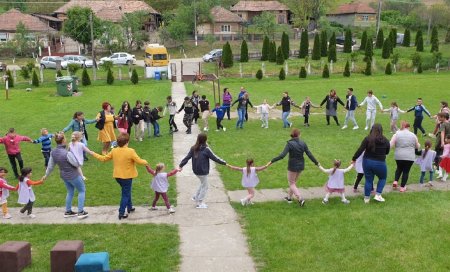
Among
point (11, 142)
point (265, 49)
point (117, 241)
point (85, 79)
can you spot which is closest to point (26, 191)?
point (117, 241)

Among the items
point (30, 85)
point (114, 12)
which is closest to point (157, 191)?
point (30, 85)

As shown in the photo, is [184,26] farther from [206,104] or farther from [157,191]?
[157,191]

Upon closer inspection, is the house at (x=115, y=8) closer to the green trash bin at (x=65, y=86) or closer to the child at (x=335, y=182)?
the green trash bin at (x=65, y=86)

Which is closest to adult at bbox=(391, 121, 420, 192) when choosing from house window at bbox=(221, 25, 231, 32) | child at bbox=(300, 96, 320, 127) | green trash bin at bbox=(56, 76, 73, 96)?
child at bbox=(300, 96, 320, 127)

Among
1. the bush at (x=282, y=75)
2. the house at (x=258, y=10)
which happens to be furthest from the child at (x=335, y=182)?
the house at (x=258, y=10)

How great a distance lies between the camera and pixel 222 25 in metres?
68.7

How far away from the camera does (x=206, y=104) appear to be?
19.5 m

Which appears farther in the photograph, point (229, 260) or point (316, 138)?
point (316, 138)

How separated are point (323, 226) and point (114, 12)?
6010 cm

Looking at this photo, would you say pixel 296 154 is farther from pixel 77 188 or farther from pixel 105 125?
pixel 105 125

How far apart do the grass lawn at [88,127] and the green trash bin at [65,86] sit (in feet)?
2.07

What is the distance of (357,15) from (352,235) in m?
76.6

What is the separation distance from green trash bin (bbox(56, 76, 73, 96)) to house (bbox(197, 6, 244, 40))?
127 ft

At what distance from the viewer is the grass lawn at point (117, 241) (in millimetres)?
7926
